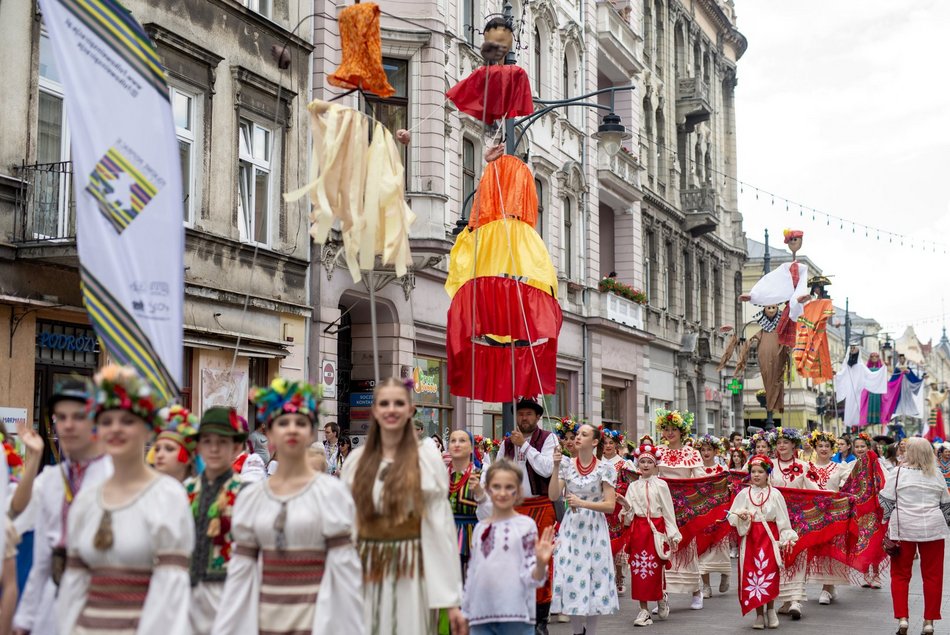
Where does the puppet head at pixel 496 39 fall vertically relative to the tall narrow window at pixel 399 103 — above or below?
below

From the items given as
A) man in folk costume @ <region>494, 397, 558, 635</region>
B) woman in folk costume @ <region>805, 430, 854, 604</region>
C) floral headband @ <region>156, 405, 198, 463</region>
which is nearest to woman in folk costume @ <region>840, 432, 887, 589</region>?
woman in folk costume @ <region>805, 430, 854, 604</region>

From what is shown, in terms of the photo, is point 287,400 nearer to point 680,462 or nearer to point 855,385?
point 680,462

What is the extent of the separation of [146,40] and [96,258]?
130 cm

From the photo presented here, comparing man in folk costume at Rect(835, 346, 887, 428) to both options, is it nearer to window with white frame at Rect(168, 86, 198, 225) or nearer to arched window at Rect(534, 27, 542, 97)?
arched window at Rect(534, 27, 542, 97)

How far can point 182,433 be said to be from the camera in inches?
282

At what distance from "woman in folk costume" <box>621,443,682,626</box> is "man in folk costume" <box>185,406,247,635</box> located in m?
7.44

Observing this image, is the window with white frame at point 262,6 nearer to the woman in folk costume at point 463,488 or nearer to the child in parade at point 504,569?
the woman in folk costume at point 463,488

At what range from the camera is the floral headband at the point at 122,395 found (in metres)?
5.84

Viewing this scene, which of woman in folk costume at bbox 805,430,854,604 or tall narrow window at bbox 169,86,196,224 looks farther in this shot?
tall narrow window at bbox 169,86,196,224

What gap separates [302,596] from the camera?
19.9ft

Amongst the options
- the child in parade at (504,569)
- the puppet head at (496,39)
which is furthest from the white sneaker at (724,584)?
the child in parade at (504,569)

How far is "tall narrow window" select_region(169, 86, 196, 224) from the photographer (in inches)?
705

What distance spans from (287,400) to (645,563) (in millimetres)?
7976

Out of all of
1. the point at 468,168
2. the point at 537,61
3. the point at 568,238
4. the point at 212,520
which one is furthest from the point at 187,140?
the point at 568,238
